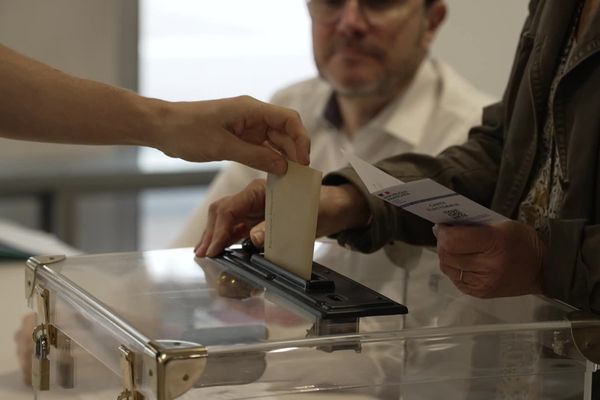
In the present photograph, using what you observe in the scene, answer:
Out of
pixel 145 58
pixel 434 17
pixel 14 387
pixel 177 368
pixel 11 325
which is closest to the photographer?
pixel 177 368

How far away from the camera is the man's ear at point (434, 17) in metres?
2.75

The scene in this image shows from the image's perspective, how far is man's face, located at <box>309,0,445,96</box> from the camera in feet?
8.69

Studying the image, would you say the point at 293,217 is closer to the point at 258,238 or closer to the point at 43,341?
the point at 258,238

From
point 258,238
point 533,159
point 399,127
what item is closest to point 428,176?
point 533,159

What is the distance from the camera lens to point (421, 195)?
42.5 inches

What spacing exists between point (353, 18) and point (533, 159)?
1.27 metres

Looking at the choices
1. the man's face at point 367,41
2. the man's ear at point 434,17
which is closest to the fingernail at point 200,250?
the man's face at point 367,41

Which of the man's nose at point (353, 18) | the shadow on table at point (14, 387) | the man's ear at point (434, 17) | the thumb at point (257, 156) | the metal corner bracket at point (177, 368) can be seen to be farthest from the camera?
the man's ear at point (434, 17)

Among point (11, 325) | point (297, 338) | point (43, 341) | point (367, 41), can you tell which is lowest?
point (11, 325)

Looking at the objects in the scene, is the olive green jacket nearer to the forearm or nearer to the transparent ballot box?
the transparent ballot box

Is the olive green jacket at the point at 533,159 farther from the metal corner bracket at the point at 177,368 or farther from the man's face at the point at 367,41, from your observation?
the man's face at the point at 367,41

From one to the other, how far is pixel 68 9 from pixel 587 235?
328 centimetres

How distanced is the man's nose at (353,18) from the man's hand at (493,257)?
4.85 ft

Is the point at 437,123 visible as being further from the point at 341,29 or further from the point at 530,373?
the point at 530,373
